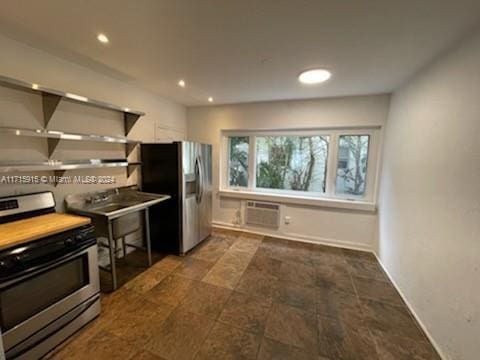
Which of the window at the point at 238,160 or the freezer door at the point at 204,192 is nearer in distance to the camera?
the freezer door at the point at 204,192

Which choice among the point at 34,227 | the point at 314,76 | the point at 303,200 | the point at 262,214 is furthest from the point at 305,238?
the point at 34,227

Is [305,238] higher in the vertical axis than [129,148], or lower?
lower

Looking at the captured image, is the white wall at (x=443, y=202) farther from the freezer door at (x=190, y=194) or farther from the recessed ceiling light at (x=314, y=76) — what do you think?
the freezer door at (x=190, y=194)

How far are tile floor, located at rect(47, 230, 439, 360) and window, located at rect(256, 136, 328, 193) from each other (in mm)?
1363

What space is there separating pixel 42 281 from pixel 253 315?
167 centimetres

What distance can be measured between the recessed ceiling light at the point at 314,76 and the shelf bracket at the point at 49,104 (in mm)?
2440

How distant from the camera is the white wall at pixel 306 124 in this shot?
310 cm

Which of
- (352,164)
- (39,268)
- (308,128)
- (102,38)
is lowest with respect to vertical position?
(39,268)

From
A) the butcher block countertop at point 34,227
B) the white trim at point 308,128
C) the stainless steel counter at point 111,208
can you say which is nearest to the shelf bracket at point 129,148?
the stainless steel counter at point 111,208

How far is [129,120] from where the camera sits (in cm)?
280

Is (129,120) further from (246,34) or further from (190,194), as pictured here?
(246,34)

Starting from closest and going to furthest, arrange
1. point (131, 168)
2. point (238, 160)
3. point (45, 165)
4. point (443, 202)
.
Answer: point (443, 202), point (45, 165), point (131, 168), point (238, 160)

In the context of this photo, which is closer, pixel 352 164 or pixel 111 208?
pixel 111 208

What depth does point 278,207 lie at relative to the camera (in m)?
3.67
